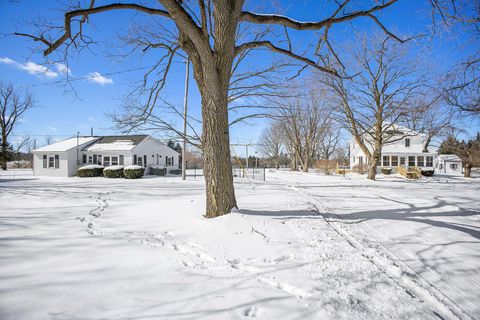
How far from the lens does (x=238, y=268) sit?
11.0 feet

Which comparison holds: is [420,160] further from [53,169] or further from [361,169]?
[53,169]

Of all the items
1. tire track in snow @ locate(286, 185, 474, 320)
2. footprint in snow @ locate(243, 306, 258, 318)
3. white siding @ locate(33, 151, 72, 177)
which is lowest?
tire track in snow @ locate(286, 185, 474, 320)

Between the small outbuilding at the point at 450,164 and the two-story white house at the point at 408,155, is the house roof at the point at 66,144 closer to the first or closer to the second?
the two-story white house at the point at 408,155

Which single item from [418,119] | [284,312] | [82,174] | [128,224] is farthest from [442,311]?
[82,174]

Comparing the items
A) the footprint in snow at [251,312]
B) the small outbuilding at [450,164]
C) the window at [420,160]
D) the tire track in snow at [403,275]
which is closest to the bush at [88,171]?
the tire track in snow at [403,275]

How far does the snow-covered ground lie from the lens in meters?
2.43

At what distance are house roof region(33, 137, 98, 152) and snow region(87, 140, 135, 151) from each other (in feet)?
4.98

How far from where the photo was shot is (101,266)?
3.22m

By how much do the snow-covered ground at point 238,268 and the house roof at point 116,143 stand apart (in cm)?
2316

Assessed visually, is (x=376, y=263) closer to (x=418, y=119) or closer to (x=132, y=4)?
(x=132, y=4)

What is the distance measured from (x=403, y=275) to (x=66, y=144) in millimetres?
33693

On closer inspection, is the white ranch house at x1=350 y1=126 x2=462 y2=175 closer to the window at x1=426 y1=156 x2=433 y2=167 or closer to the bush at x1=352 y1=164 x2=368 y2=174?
the window at x1=426 y1=156 x2=433 y2=167

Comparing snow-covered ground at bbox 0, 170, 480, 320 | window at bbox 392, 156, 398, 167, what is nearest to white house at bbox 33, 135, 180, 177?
snow-covered ground at bbox 0, 170, 480, 320

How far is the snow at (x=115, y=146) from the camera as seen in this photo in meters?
27.4
